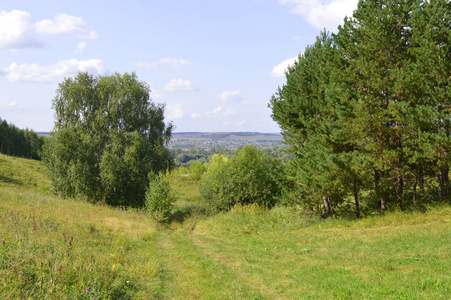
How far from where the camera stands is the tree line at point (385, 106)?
13.3 m

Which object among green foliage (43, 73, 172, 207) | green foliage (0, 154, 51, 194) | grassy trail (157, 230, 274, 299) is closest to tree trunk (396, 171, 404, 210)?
grassy trail (157, 230, 274, 299)

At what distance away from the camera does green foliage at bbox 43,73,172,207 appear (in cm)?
2945

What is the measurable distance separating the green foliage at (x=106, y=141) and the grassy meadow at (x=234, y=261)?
12569mm

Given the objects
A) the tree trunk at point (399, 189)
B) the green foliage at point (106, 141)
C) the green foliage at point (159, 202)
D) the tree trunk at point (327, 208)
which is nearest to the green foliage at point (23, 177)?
the green foliage at point (106, 141)

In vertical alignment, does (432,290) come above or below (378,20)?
below

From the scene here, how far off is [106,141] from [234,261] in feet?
80.5

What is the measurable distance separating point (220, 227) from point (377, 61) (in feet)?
50.4

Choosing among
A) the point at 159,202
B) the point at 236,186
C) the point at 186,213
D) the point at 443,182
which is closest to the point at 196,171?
the point at 186,213

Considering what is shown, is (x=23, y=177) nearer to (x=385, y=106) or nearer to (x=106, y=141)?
(x=106, y=141)

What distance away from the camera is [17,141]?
300 ft

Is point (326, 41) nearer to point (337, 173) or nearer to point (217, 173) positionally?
point (337, 173)

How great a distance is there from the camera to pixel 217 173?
3098 cm

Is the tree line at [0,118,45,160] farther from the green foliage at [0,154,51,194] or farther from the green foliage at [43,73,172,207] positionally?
the green foliage at [43,73,172,207]

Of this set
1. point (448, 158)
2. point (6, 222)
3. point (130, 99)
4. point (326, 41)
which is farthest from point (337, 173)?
point (130, 99)
